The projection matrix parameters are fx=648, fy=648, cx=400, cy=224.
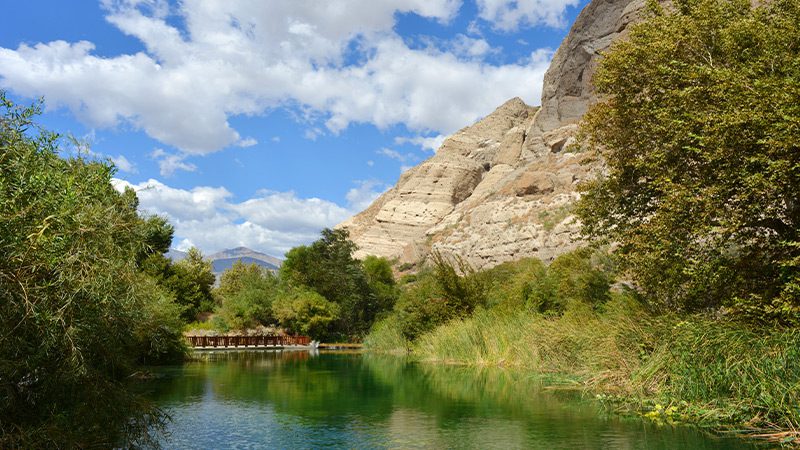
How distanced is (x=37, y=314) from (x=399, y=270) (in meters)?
78.9

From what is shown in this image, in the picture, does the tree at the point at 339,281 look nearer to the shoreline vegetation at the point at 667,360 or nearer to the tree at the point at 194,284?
the tree at the point at 194,284

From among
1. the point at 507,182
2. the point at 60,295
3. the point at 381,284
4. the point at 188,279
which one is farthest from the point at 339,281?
the point at 60,295

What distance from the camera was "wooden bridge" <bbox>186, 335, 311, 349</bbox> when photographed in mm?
41513

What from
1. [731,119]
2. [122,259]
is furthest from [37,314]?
[731,119]

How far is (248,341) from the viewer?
46062 millimetres

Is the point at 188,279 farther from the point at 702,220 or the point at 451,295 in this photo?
the point at 702,220

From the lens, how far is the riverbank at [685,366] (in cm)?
1022

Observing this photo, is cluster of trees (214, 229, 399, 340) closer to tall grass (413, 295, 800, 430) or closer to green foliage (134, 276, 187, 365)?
green foliage (134, 276, 187, 365)

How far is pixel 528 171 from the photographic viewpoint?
82125 millimetres

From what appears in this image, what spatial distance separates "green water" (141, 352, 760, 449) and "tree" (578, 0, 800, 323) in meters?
3.37

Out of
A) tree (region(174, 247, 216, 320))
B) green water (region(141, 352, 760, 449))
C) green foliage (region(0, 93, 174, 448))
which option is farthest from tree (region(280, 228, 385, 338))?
green foliage (region(0, 93, 174, 448))

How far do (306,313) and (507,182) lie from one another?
44.8m

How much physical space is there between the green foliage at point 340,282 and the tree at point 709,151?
125ft

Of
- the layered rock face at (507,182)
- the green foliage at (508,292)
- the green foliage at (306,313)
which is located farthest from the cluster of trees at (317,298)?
the layered rock face at (507,182)
